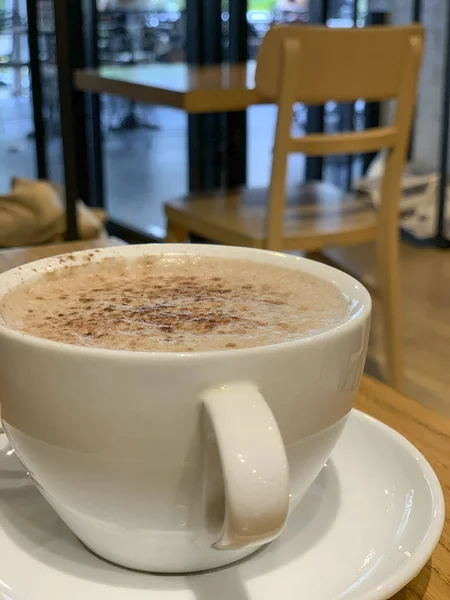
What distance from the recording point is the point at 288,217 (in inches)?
63.7

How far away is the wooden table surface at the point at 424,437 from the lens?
0.33 m

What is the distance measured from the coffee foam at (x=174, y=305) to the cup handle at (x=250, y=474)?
0.04 meters

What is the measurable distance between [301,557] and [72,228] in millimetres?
965

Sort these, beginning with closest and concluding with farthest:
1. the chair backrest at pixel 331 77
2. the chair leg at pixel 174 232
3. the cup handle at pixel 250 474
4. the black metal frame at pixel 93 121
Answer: the cup handle at pixel 250 474 < the chair backrest at pixel 331 77 < the chair leg at pixel 174 232 < the black metal frame at pixel 93 121

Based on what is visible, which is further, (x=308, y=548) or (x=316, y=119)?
(x=316, y=119)

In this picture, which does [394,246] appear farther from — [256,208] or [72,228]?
[72,228]

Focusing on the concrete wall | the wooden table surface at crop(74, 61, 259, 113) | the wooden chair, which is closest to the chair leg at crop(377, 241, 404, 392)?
the wooden chair

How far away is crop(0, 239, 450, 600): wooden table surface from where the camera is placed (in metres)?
0.33

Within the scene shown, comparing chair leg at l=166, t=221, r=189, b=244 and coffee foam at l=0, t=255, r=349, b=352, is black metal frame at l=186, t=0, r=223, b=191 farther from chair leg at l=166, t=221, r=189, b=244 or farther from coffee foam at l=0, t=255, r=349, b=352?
coffee foam at l=0, t=255, r=349, b=352

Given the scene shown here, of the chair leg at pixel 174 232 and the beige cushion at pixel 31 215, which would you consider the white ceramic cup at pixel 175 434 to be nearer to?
the beige cushion at pixel 31 215

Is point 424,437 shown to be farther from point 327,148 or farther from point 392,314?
point 392,314

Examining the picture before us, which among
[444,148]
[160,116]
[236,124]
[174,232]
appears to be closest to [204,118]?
[236,124]

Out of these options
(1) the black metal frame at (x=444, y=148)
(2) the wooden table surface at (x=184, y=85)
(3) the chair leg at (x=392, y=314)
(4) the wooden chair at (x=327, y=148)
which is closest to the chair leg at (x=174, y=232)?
(4) the wooden chair at (x=327, y=148)

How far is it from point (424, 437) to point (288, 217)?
1.19 metres
